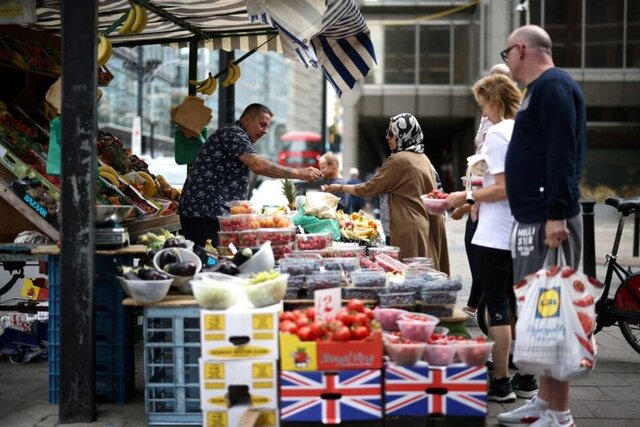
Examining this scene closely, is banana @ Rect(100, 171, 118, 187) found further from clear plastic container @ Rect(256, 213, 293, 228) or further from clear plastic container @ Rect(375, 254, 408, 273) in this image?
clear plastic container @ Rect(375, 254, 408, 273)

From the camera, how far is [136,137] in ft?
88.8

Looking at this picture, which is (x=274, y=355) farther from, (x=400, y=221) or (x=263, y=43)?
(x=263, y=43)

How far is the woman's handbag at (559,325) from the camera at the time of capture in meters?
4.36

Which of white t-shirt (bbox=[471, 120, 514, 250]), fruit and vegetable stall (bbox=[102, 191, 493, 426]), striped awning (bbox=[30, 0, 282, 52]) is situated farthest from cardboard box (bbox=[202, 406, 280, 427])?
striped awning (bbox=[30, 0, 282, 52])

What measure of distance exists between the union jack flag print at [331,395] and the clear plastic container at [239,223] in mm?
2141

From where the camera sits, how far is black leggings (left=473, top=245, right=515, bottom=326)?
17.6 ft

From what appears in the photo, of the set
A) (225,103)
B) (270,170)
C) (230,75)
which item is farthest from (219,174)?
(225,103)

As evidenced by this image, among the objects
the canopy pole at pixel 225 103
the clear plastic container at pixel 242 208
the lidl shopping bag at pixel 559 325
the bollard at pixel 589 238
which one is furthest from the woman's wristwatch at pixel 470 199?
the canopy pole at pixel 225 103

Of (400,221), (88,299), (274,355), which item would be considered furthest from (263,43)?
(274,355)

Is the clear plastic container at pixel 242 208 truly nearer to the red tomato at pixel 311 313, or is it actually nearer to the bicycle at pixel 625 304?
the red tomato at pixel 311 313

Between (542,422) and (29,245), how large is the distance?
3.76 m

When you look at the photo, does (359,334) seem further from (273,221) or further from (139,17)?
(139,17)

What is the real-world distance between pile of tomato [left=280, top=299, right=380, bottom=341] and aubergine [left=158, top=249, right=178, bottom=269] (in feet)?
3.62

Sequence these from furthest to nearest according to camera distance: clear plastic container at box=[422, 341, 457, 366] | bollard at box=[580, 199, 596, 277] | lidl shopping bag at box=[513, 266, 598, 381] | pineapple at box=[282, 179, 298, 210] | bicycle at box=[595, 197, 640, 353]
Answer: bollard at box=[580, 199, 596, 277]
pineapple at box=[282, 179, 298, 210]
bicycle at box=[595, 197, 640, 353]
clear plastic container at box=[422, 341, 457, 366]
lidl shopping bag at box=[513, 266, 598, 381]
